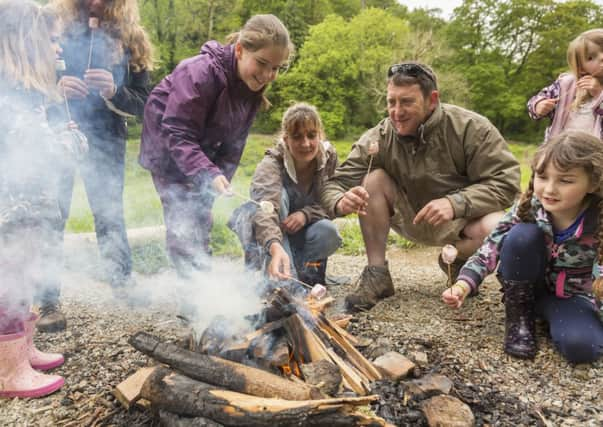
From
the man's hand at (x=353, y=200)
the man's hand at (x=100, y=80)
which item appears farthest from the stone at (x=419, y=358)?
the man's hand at (x=100, y=80)

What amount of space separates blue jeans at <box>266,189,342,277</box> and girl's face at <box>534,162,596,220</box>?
147cm

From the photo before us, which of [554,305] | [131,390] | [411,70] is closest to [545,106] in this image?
[411,70]

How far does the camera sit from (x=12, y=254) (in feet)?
6.40

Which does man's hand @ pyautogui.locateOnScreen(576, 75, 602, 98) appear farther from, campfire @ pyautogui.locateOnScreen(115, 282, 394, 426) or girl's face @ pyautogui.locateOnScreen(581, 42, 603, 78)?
campfire @ pyautogui.locateOnScreen(115, 282, 394, 426)

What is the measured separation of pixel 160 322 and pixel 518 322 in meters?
2.22

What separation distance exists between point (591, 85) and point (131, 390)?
11.2 feet

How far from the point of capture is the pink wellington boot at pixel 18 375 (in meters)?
1.93

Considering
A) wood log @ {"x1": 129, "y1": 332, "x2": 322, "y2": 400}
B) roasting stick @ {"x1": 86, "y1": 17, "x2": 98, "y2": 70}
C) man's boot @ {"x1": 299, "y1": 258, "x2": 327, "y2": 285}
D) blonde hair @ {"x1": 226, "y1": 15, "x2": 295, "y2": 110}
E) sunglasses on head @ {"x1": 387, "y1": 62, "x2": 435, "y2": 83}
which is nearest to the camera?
wood log @ {"x1": 129, "y1": 332, "x2": 322, "y2": 400}

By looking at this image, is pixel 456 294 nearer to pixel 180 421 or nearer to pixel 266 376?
pixel 266 376

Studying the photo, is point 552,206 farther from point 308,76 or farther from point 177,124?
point 308,76

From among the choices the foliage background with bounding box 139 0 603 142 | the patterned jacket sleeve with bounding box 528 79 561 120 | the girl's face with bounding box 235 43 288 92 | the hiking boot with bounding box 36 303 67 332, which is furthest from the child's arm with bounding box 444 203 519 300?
the foliage background with bounding box 139 0 603 142

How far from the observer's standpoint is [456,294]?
224 centimetres

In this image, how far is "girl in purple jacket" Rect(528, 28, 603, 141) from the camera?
2.96 metres

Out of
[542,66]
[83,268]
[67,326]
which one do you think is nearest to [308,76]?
[542,66]
